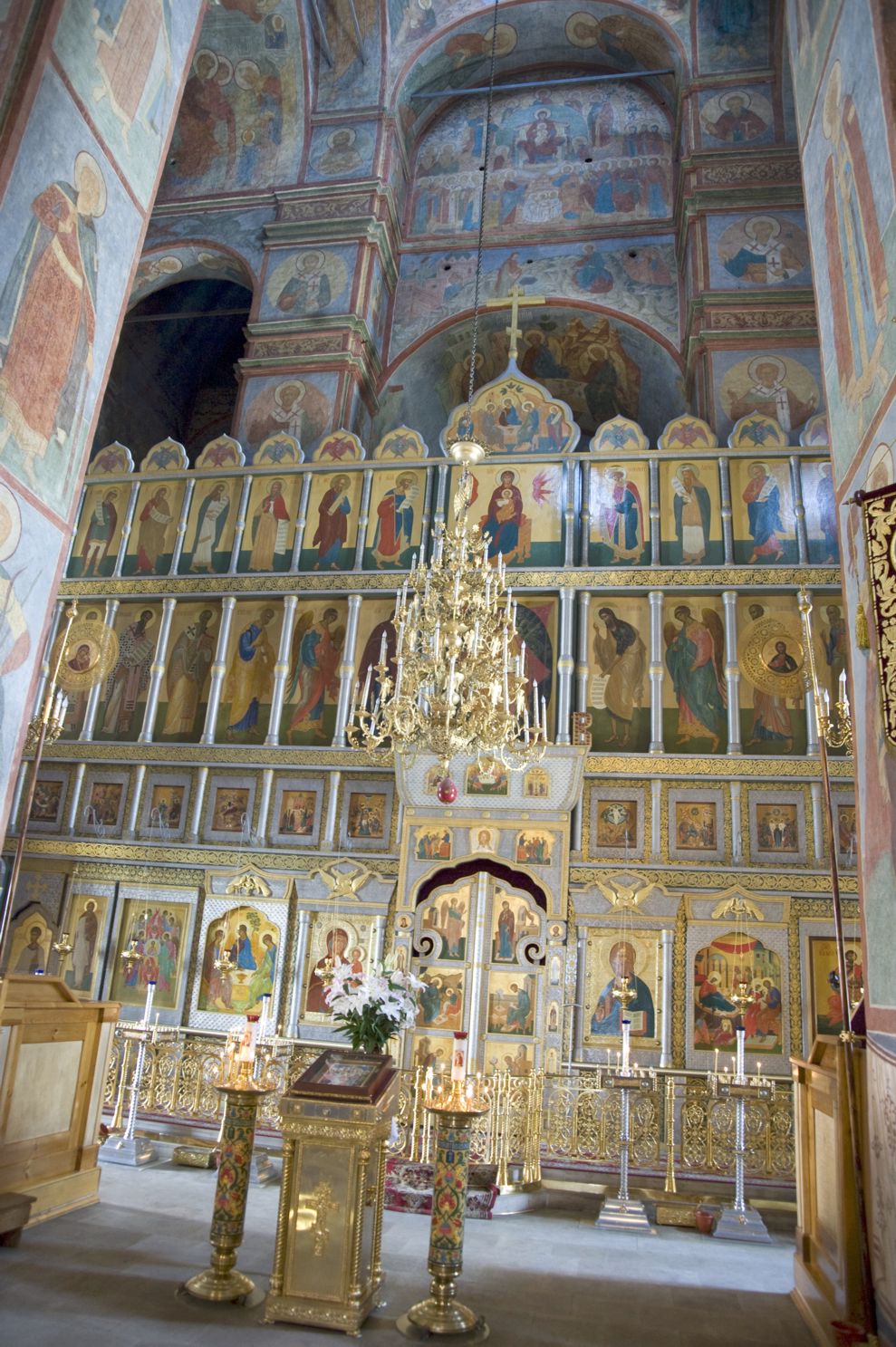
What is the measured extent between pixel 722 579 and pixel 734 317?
4583mm

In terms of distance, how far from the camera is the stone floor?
4.77m

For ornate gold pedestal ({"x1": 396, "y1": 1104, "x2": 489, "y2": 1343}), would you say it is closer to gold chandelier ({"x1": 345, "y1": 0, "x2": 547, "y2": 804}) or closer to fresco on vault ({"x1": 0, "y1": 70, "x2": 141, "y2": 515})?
gold chandelier ({"x1": 345, "y1": 0, "x2": 547, "y2": 804})

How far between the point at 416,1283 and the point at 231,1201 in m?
1.29

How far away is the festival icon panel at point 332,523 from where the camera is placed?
474 inches

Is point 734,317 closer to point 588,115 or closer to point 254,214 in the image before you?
point 588,115

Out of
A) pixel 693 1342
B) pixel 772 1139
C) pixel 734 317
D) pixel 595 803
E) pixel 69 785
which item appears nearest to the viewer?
pixel 693 1342

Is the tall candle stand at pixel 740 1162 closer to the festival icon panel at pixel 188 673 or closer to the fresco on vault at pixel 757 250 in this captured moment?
the festival icon panel at pixel 188 673

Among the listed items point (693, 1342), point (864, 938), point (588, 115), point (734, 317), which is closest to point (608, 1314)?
point (693, 1342)

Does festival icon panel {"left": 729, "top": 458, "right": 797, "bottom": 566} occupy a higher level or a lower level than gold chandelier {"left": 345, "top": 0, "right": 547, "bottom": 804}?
higher

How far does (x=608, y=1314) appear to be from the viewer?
538 cm

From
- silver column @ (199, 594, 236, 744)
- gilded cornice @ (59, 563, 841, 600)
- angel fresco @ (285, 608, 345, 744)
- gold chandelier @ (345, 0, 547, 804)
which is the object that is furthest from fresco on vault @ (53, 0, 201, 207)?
angel fresco @ (285, 608, 345, 744)

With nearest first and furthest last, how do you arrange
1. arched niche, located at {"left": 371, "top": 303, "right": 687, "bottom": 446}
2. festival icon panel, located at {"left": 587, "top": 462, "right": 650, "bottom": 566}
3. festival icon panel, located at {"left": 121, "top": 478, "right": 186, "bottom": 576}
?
festival icon panel, located at {"left": 587, "top": 462, "right": 650, "bottom": 566}, festival icon panel, located at {"left": 121, "top": 478, "right": 186, "bottom": 576}, arched niche, located at {"left": 371, "top": 303, "right": 687, "bottom": 446}

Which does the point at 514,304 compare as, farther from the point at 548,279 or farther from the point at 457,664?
the point at 457,664

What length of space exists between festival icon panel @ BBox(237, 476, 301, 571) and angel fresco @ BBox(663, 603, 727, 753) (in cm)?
490
